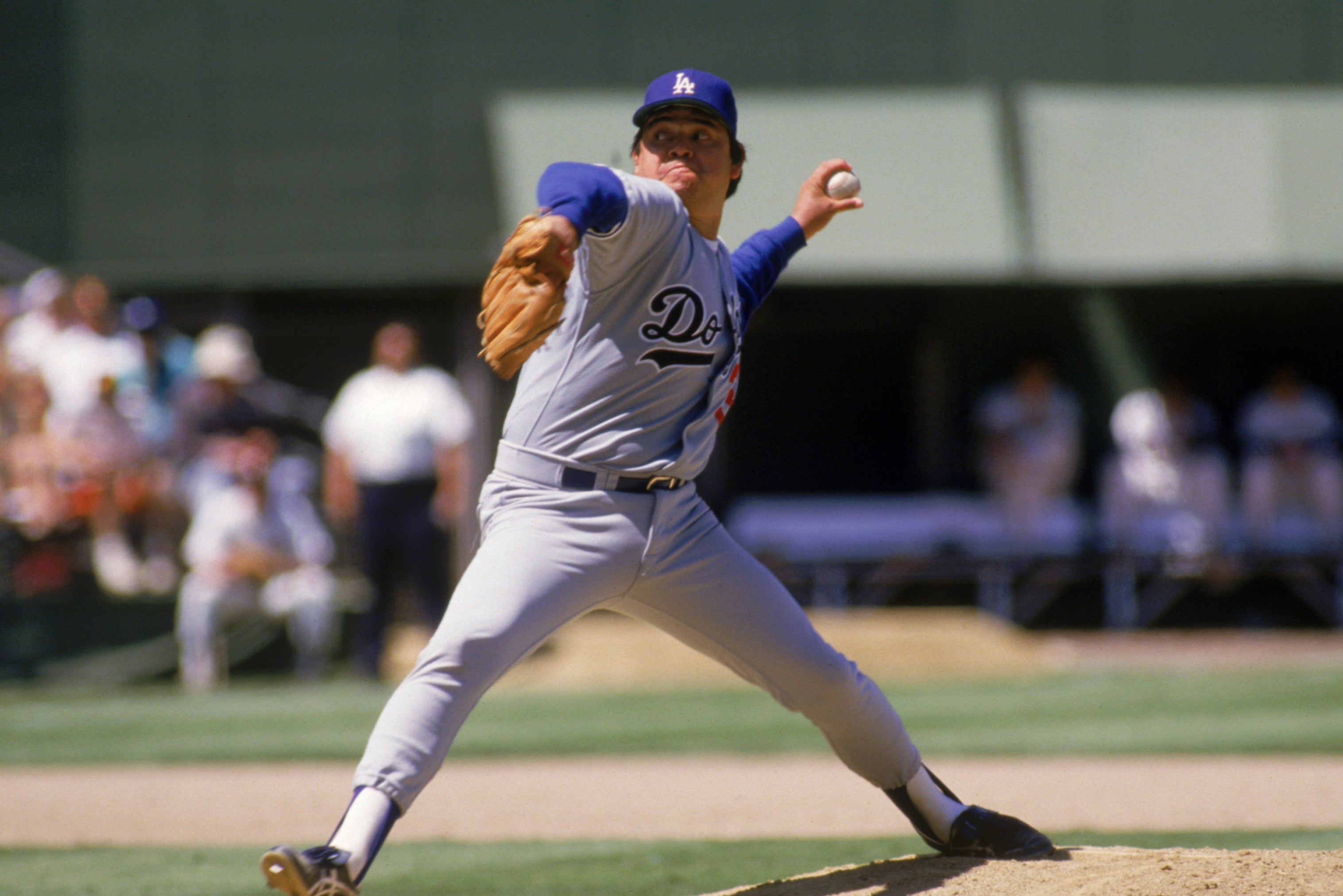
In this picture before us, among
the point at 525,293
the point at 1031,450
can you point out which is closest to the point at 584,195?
the point at 525,293

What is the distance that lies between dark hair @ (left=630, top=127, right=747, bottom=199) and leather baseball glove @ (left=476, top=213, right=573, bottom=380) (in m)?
0.71

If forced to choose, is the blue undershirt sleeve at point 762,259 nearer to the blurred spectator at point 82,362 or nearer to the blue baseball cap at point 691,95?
Result: the blue baseball cap at point 691,95

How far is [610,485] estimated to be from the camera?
9.86 feet

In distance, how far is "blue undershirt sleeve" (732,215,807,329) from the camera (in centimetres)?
351

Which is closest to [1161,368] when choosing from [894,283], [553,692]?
[894,283]

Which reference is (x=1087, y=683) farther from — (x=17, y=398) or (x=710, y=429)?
(x=17, y=398)

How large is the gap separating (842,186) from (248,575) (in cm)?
615

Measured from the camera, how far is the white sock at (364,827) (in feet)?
8.81

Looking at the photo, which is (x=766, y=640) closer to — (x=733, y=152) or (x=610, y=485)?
(x=610, y=485)

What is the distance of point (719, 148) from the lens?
3160 millimetres

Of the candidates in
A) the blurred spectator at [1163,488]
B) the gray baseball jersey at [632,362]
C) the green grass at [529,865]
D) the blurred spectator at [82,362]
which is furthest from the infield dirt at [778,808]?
the blurred spectator at [1163,488]

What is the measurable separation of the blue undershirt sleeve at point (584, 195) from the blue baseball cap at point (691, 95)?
0.43 metres

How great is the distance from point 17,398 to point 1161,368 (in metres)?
9.62

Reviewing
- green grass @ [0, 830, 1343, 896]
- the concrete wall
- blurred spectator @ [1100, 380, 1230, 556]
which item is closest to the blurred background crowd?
the concrete wall
